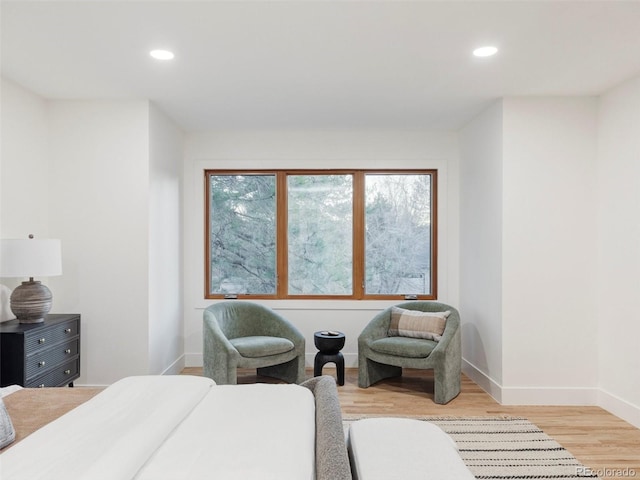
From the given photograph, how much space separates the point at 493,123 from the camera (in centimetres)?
406

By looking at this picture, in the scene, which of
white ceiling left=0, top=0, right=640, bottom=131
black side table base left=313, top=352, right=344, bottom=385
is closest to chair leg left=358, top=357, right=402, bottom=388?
black side table base left=313, top=352, right=344, bottom=385

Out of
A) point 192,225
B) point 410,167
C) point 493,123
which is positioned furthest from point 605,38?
point 192,225

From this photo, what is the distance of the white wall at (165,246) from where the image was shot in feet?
13.2

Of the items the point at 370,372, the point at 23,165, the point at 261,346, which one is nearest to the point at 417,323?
the point at 370,372

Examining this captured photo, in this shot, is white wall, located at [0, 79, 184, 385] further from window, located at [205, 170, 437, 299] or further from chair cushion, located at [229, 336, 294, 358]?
window, located at [205, 170, 437, 299]

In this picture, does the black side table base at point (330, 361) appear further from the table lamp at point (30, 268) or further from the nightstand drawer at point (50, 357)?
the table lamp at point (30, 268)

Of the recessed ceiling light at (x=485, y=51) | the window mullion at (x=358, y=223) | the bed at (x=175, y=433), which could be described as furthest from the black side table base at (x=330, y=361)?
the recessed ceiling light at (x=485, y=51)

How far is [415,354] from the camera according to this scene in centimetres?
393

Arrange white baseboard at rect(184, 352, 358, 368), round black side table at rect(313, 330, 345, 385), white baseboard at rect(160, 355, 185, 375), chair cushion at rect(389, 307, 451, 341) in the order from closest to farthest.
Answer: chair cushion at rect(389, 307, 451, 341)
round black side table at rect(313, 330, 345, 385)
white baseboard at rect(160, 355, 185, 375)
white baseboard at rect(184, 352, 358, 368)

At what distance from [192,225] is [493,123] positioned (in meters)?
3.23

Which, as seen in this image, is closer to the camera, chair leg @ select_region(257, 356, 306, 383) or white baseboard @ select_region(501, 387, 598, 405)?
white baseboard @ select_region(501, 387, 598, 405)

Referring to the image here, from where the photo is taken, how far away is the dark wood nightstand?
9.93ft

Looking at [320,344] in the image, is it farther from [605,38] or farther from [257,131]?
[605,38]

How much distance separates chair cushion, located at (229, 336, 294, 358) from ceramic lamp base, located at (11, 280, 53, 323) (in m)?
1.50
